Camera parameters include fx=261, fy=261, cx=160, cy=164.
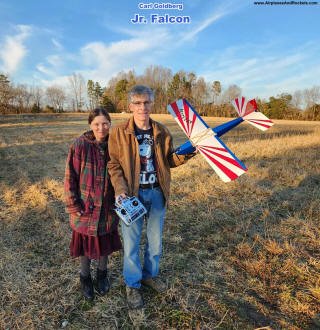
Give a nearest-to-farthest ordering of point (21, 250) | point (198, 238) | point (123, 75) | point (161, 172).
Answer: point (161, 172)
point (21, 250)
point (198, 238)
point (123, 75)

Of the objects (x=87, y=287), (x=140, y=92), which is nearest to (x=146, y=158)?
(x=140, y=92)

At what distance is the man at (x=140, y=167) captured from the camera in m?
2.64

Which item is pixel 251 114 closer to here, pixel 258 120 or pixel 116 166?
pixel 258 120

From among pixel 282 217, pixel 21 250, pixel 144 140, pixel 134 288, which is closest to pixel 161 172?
pixel 144 140

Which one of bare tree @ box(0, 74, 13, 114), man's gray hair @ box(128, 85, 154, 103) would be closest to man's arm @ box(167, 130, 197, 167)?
man's gray hair @ box(128, 85, 154, 103)

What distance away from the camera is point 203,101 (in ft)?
212

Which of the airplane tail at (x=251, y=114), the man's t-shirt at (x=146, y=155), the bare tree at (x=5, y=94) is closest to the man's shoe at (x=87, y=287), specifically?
the man's t-shirt at (x=146, y=155)

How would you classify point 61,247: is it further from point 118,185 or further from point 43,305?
point 118,185

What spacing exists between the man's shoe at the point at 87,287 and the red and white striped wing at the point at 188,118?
6.93 ft

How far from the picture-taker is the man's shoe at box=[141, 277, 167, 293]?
314 centimetres

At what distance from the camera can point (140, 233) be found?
285 cm

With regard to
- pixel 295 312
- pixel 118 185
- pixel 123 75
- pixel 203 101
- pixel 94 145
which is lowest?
pixel 295 312

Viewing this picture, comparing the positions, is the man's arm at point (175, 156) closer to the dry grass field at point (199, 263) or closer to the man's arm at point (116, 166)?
the man's arm at point (116, 166)

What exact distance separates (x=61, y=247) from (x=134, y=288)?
5.66 feet
